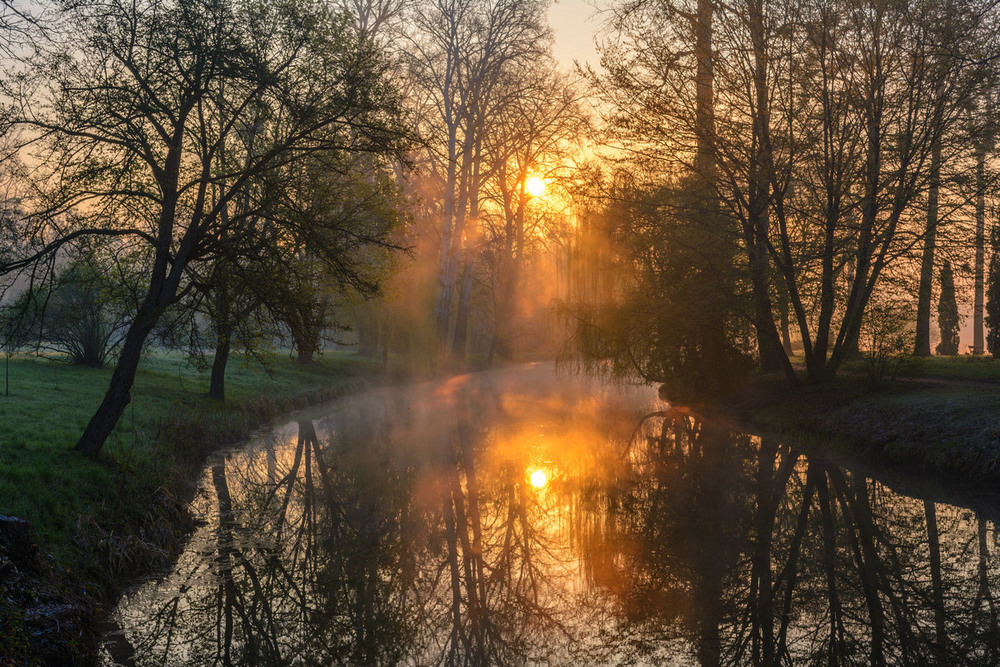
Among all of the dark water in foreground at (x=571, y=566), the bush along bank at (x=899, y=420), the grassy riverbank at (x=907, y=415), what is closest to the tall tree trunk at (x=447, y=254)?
the grassy riverbank at (x=907, y=415)

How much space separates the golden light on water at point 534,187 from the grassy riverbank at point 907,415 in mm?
19188

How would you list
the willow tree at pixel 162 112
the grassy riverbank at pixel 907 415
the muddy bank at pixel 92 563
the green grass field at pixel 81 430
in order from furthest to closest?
the grassy riverbank at pixel 907 415 < the willow tree at pixel 162 112 < the green grass field at pixel 81 430 < the muddy bank at pixel 92 563

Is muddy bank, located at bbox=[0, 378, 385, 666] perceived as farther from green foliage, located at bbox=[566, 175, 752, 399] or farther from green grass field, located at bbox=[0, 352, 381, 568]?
green foliage, located at bbox=[566, 175, 752, 399]

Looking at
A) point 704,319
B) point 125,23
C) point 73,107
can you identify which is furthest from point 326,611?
point 704,319

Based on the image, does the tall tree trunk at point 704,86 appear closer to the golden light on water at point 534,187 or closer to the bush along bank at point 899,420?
the bush along bank at point 899,420

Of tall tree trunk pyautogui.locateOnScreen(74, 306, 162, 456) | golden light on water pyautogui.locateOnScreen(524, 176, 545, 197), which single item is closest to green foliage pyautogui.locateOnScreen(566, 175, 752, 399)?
tall tree trunk pyautogui.locateOnScreen(74, 306, 162, 456)

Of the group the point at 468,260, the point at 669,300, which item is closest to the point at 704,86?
the point at 669,300

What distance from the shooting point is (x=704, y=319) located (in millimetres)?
17266

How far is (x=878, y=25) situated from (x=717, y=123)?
3304 mm

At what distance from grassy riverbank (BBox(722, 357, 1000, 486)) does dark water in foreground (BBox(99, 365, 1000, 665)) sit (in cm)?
98

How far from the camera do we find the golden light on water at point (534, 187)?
3572 cm

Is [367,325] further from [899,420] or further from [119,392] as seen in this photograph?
[899,420]

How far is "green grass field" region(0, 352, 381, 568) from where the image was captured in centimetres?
799

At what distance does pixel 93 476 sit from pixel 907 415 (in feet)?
41.7
